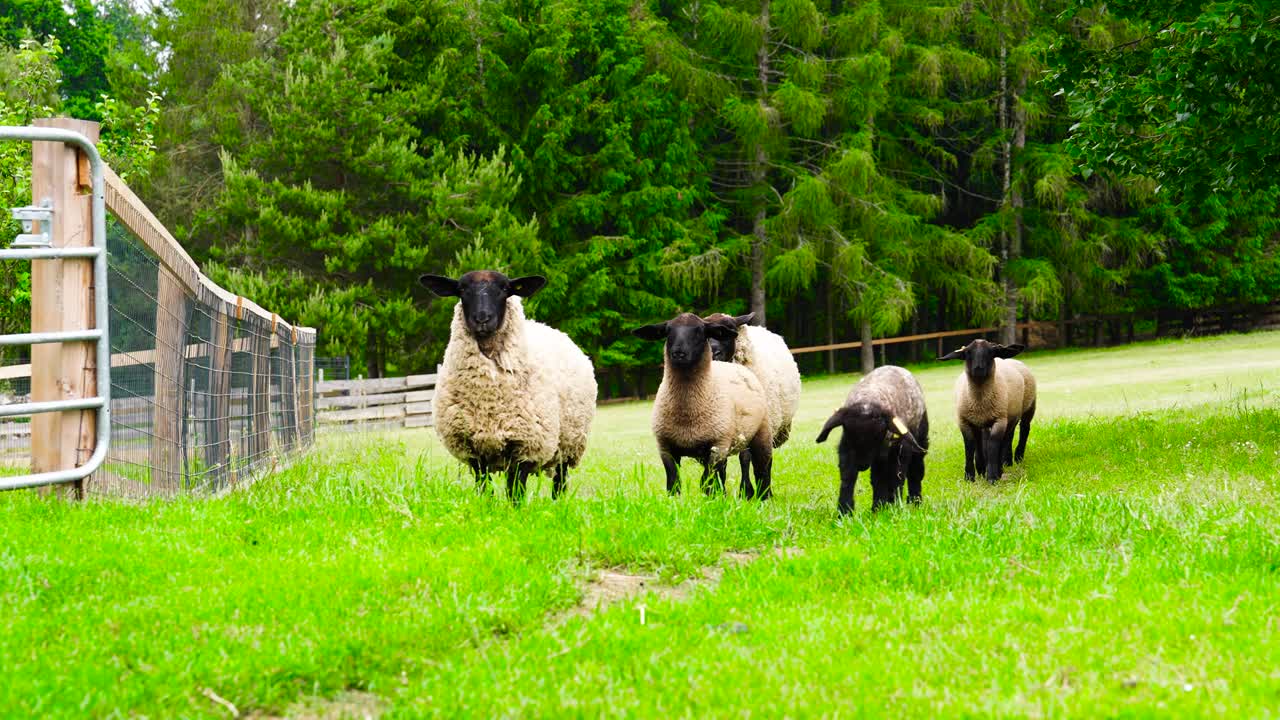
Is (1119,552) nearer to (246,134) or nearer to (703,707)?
(703,707)

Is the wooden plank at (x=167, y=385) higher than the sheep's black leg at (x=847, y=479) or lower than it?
higher

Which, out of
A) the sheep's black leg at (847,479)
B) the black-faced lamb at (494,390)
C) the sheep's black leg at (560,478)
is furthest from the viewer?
the sheep's black leg at (560,478)

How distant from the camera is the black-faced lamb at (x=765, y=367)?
1111 cm

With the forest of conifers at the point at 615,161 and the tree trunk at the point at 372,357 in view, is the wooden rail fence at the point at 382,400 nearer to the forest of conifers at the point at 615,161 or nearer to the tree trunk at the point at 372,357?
the forest of conifers at the point at 615,161

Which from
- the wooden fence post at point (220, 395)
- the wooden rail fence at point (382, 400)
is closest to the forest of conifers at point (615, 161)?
the wooden rail fence at point (382, 400)

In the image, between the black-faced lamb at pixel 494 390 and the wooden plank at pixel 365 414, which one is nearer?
the black-faced lamb at pixel 494 390

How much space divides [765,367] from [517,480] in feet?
15.0

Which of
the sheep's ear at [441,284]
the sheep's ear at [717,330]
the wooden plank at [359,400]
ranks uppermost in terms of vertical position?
the sheep's ear at [441,284]

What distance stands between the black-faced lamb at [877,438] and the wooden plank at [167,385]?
4.85 m

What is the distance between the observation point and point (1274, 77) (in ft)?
36.1

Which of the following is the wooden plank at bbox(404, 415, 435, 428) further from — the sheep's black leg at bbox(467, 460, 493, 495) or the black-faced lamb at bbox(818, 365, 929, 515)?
the black-faced lamb at bbox(818, 365, 929, 515)

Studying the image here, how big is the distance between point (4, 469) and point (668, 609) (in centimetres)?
788

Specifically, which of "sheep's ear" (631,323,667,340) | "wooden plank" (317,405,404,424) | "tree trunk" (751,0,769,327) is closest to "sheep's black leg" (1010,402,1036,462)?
"sheep's ear" (631,323,667,340)

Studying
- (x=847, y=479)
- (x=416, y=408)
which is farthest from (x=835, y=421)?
(x=416, y=408)
